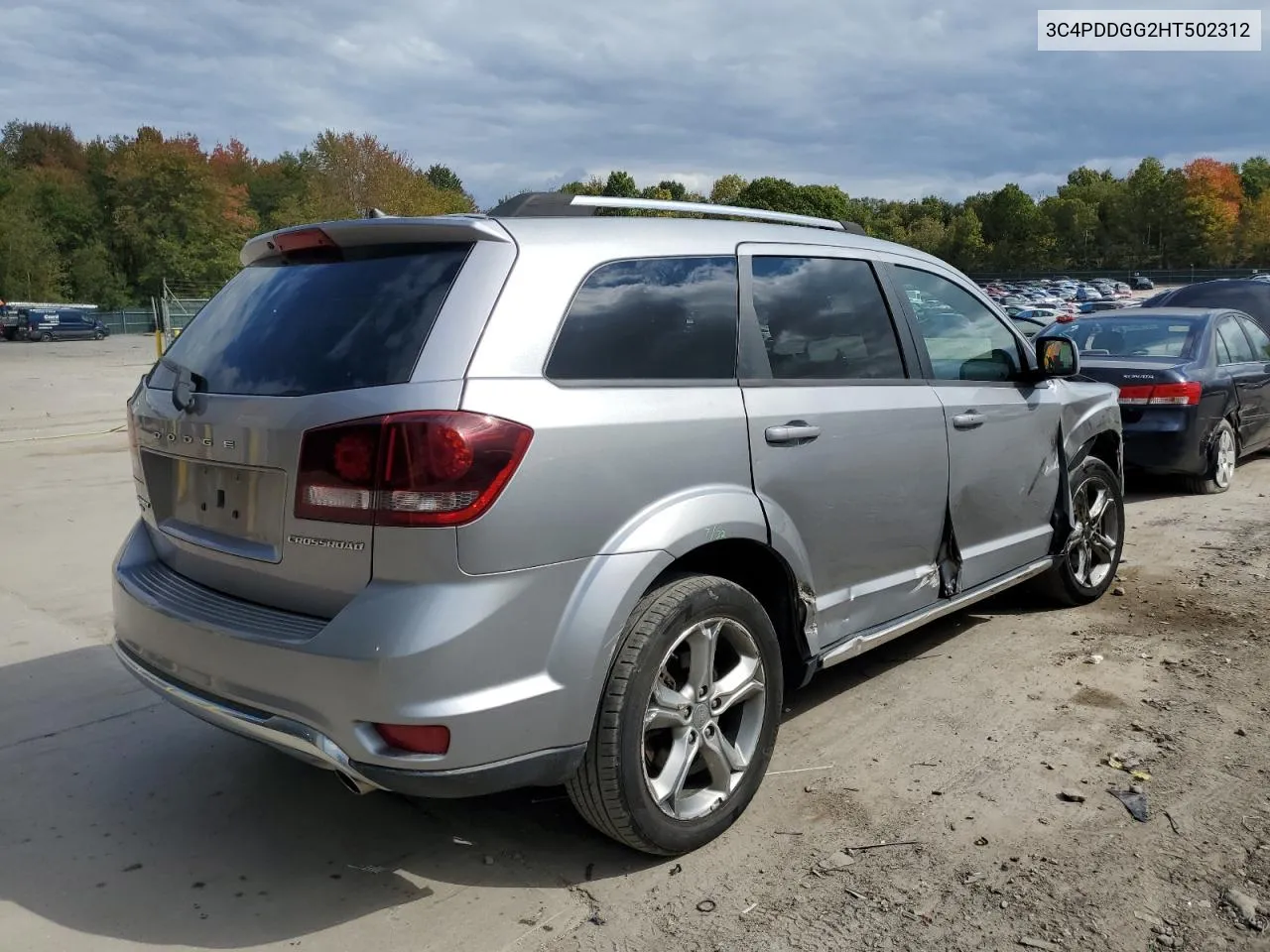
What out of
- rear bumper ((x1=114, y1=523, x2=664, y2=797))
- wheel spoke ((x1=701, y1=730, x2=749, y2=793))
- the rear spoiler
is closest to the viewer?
rear bumper ((x1=114, y1=523, x2=664, y2=797))

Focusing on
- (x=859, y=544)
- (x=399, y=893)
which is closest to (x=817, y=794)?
(x=859, y=544)


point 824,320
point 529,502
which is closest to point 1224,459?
point 824,320

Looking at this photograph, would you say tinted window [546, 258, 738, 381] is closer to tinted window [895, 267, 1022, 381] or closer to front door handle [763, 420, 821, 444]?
front door handle [763, 420, 821, 444]

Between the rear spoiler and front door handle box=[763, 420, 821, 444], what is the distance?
1050 millimetres

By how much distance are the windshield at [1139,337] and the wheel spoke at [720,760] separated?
23.8 ft

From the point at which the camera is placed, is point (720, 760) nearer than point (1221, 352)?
Yes

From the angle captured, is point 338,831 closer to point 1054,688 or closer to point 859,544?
point 859,544

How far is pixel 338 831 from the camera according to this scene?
3.32 meters

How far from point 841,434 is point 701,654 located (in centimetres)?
100

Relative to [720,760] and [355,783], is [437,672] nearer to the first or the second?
[355,783]

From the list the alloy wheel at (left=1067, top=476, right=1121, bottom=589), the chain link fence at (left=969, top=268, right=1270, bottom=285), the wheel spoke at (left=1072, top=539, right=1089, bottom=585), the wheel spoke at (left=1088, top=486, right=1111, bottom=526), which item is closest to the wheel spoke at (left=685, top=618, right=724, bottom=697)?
the alloy wheel at (left=1067, top=476, right=1121, bottom=589)

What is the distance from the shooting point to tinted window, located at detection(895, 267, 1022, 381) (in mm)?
4309

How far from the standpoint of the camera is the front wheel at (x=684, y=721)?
2824 mm

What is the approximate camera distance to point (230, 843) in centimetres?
324
